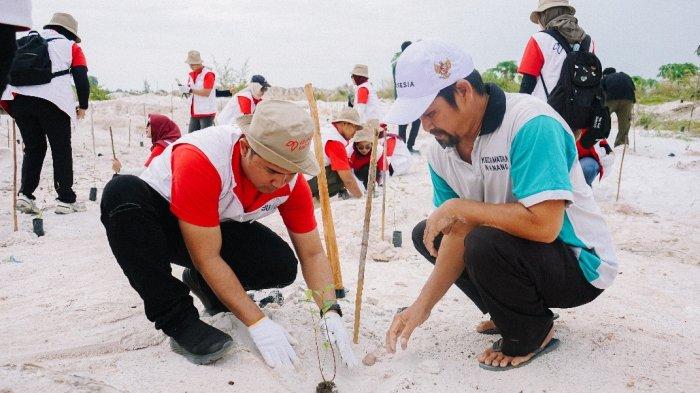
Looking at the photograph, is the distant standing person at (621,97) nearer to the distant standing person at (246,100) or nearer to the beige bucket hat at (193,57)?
the distant standing person at (246,100)

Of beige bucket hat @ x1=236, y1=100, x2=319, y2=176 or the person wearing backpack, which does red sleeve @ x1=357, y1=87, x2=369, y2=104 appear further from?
beige bucket hat @ x1=236, y1=100, x2=319, y2=176

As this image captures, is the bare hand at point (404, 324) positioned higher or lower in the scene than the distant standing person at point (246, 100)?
lower

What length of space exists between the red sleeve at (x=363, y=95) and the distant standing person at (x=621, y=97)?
2.94m

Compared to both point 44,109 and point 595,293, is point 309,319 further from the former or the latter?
point 44,109

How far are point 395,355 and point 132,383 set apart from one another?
111 centimetres

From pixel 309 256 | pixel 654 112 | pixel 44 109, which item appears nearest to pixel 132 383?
pixel 309 256

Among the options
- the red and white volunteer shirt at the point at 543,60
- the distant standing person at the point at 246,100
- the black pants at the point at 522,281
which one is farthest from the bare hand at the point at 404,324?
the distant standing person at the point at 246,100

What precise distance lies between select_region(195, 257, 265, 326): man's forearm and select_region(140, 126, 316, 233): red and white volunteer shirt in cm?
17

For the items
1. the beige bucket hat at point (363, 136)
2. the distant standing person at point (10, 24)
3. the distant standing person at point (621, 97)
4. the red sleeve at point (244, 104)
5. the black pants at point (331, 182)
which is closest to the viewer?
the distant standing person at point (10, 24)

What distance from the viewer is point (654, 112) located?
1361cm

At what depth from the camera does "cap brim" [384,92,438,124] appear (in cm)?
175

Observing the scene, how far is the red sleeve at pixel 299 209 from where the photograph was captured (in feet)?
7.40

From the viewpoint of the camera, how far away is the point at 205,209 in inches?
75.1

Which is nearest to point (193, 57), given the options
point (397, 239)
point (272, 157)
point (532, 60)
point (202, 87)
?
point (202, 87)
